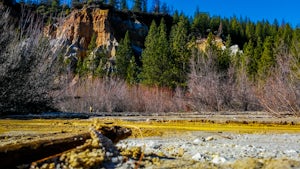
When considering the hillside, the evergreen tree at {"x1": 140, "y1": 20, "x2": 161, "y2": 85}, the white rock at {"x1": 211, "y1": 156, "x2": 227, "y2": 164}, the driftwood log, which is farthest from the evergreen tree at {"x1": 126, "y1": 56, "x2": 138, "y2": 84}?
the driftwood log

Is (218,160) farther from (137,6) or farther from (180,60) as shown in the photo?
(137,6)

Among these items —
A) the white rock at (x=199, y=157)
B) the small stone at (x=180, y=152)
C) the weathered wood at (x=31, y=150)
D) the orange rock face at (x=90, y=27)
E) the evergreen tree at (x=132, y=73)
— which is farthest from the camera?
the orange rock face at (x=90, y=27)

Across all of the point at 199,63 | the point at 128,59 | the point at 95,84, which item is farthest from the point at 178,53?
the point at 199,63

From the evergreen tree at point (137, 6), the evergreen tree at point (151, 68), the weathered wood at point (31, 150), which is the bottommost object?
the weathered wood at point (31, 150)

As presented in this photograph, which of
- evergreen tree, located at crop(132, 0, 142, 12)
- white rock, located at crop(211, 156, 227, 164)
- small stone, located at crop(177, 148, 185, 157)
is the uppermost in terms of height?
evergreen tree, located at crop(132, 0, 142, 12)

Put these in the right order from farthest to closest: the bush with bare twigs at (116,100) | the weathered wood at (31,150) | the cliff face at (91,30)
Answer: the cliff face at (91,30)
the bush with bare twigs at (116,100)
the weathered wood at (31,150)

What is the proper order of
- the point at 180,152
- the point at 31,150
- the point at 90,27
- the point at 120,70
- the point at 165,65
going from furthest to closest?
the point at 90,27 < the point at 120,70 < the point at 165,65 < the point at 180,152 < the point at 31,150

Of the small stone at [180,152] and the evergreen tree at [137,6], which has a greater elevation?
the evergreen tree at [137,6]

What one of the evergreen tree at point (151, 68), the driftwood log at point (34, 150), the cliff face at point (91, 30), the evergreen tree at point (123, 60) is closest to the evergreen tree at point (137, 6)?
the cliff face at point (91, 30)

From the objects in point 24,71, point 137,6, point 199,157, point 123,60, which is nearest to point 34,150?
point 199,157

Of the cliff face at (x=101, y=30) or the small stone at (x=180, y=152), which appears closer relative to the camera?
the small stone at (x=180, y=152)

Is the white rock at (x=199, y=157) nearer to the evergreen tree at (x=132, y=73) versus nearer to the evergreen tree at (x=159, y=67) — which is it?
the evergreen tree at (x=159, y=67)

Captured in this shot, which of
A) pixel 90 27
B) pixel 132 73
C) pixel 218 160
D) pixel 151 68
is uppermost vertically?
pixel 90 27

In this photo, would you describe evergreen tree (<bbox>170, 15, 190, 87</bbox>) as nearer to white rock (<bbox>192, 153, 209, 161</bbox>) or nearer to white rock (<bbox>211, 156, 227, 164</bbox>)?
white rock (<bbox>192, 153, 209, 161</bbox>)
